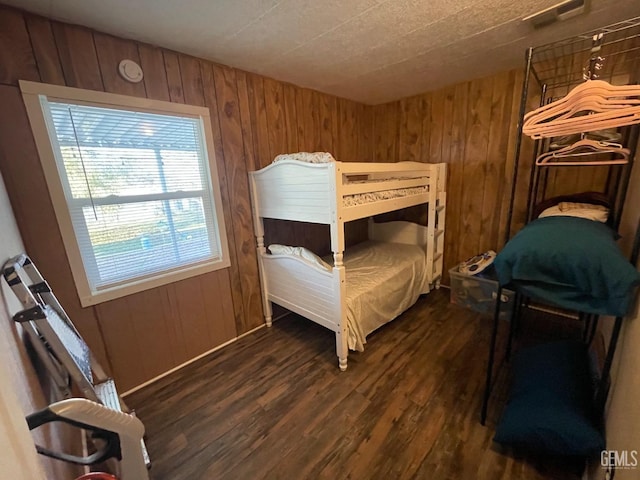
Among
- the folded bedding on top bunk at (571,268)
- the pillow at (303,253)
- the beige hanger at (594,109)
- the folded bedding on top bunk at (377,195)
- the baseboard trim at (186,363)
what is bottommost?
the baseboard trim at (186,363)

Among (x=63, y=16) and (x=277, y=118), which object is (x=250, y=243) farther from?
(x=63, y=16)

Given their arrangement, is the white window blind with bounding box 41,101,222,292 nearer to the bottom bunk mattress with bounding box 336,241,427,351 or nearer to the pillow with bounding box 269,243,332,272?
the pillow with bounding box 269,243,332,272

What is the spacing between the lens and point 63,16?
138 centimetres

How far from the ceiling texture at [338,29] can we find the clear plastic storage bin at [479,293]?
6.03ft

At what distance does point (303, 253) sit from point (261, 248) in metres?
0.53

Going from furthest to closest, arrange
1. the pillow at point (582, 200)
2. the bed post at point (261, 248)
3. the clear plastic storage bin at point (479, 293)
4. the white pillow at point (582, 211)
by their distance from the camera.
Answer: the clear plastic storage bin at point (479, 293) < the bed post at point (261, 248) < the pillow at point (582, 200) < the white pillow at point (582, 211)

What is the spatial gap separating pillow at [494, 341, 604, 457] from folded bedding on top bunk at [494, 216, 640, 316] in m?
0.52

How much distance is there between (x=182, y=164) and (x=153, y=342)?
1287mm

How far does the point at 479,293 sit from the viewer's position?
8.45ft

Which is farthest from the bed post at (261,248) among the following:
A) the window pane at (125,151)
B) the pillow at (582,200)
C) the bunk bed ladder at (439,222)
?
the pillow at (582,200)

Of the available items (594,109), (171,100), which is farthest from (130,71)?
(594,109)

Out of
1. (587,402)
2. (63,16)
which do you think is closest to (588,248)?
(587,402)

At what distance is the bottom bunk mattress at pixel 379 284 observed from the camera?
2047 millimetres

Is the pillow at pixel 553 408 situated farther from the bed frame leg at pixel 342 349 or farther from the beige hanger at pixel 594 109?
the beige hanger at pixel 594 109
